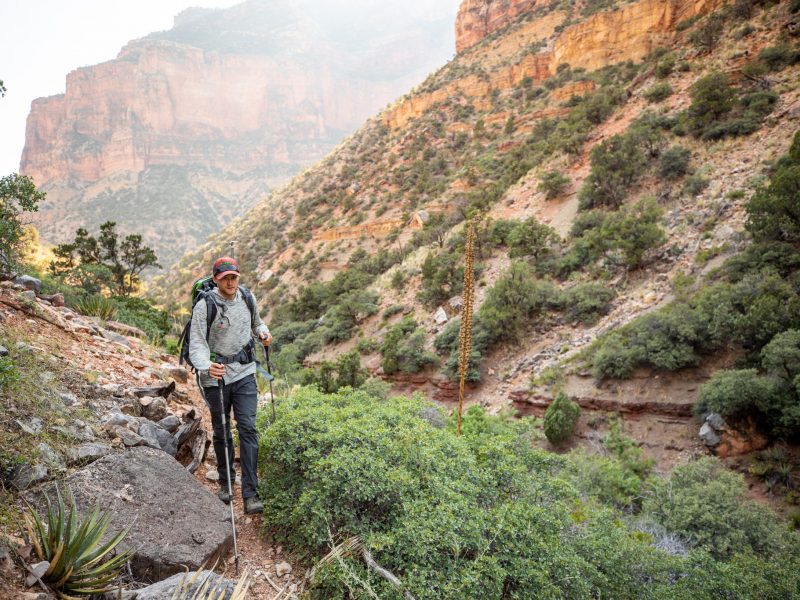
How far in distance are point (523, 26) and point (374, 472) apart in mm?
52699

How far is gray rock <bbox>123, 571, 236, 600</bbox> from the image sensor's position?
226 cm

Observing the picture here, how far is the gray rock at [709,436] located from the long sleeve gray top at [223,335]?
823 centimetres

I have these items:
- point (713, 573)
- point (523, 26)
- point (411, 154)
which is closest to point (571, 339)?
point (713, 573)

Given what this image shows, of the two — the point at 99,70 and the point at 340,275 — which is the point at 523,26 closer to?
the point at 340,275

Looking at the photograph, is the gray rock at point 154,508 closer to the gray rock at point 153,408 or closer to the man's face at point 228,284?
the gray rock at point 153,408

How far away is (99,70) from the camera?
12150 centimetres

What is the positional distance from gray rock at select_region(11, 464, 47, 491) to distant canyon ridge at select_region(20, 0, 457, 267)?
3032 inches

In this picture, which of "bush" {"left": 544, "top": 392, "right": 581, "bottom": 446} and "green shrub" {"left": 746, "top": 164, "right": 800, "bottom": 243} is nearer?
"green shrub" {"left": 746, "top": 164, "right": 800, "bottom": 243}

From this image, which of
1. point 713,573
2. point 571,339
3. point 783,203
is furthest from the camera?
point 571,339

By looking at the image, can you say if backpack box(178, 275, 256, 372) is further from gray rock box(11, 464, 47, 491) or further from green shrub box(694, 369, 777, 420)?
green shrub box(694, 369, 777, 420)

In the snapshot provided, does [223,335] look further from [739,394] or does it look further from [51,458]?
[739,394]

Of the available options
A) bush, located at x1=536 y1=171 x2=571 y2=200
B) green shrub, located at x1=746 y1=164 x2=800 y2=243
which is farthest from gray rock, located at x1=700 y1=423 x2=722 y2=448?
bush, located at x1=536 y1=171 x2=571 y2=200

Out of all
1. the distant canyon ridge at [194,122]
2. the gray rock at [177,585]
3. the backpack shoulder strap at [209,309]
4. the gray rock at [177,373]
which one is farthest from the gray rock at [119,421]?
the distant canyon ridge at [194,122]

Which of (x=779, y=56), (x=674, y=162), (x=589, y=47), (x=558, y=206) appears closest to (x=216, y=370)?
(x=674, y=162)
